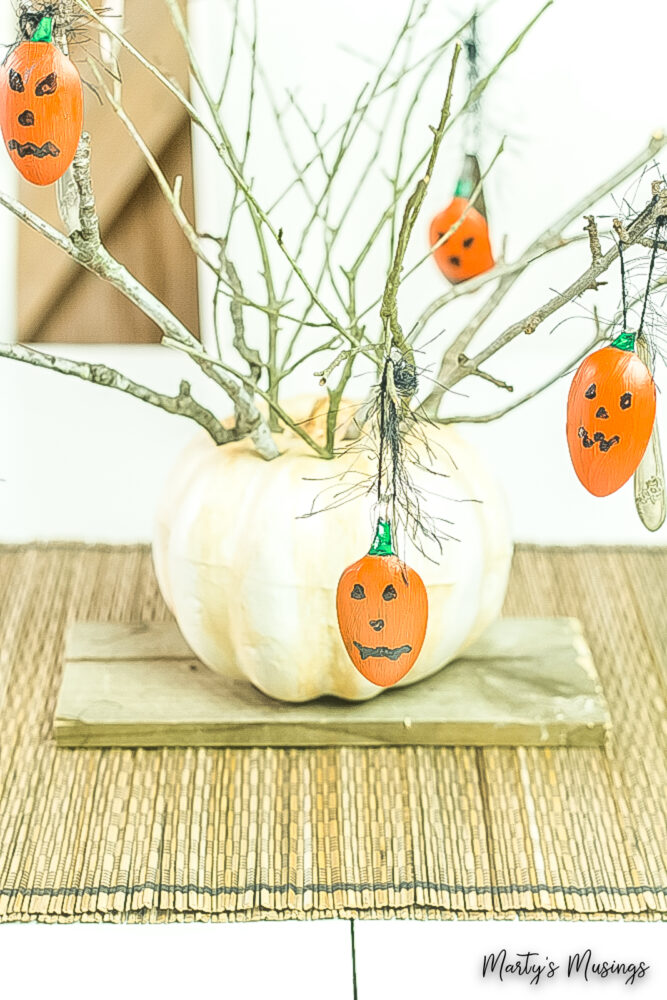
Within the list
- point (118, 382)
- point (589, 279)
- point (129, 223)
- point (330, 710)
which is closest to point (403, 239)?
point (589, 279)

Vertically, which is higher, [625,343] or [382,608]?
[625,343]

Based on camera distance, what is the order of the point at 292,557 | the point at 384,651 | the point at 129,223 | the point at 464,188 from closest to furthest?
1. the point at 384,651
2. the point at 292,557
3. the point at 464,188
4. the point at 129,223

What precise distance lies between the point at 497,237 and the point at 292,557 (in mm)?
653

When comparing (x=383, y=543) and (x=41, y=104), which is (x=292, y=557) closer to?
(x=383, y=543)

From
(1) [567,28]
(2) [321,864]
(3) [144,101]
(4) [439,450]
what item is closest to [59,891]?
(2) [321,864]

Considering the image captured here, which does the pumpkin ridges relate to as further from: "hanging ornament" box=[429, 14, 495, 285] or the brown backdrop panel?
the brown backdrop panel

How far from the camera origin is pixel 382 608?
70cm

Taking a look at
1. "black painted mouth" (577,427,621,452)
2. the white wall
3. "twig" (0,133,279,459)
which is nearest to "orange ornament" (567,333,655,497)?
"black painted mouth" (577,427,621,452)

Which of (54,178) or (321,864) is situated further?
(321,864)

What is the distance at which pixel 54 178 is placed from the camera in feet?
2.09

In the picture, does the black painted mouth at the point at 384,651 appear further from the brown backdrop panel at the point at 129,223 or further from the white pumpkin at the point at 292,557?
the brown backdrop panel at the point at 129,223

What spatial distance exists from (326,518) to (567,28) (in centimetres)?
72

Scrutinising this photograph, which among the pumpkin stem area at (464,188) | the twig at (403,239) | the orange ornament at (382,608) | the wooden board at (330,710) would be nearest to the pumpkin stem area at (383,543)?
the orange ornament at (382,608)

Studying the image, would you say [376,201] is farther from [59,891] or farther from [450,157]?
[59,891]
